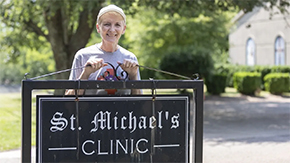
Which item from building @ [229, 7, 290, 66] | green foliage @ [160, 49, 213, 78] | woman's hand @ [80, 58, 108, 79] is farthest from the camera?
building @ [229, 7, 290, 66]

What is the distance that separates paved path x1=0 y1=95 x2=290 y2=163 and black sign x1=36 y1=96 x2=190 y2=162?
3.91 metres

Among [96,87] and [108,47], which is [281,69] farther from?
[96,87]

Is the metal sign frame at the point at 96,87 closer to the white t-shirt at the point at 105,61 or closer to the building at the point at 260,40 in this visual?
the white t-shirt at the point at 105,61

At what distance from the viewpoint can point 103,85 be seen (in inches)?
112

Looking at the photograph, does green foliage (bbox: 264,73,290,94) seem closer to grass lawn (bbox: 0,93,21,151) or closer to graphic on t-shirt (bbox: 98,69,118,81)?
grass lawn (bbox: 0,93,21,151)

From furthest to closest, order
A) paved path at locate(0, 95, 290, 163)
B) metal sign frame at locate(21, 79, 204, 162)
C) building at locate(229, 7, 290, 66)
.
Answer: building at locate(229, 7, 290, 66), paved path at locate(0, 95, 290, 163), metal sign frame at locate(21, 79, 204, 162)

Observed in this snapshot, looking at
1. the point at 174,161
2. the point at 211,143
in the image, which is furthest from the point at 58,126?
the point at 211,143

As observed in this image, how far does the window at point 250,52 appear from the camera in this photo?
3045 centimetres

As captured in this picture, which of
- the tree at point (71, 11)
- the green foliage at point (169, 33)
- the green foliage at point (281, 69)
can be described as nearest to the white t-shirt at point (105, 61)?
the tree at point (71, 11)

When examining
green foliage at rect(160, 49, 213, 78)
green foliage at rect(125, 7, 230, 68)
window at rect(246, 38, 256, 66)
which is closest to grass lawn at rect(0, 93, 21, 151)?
green foliage at rect(160, 49, 213, 78)

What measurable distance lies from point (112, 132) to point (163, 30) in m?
20.1

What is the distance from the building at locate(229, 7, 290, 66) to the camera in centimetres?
2695

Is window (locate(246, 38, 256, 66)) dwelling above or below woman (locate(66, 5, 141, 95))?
above

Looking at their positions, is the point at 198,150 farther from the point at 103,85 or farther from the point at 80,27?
the point at 80,27
